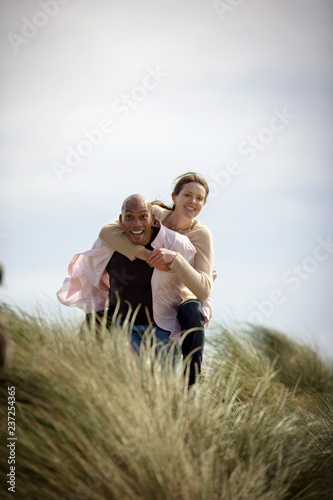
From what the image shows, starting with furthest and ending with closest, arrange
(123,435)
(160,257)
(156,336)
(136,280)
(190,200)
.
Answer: (190,200) → (136,280) → (156,336) → (160,257) → (123,435)

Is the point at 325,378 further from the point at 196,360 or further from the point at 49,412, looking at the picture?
the point at 49,412

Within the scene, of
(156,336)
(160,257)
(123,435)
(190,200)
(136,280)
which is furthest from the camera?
(190,200)

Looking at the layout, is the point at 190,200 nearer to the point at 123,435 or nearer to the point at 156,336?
the point at 156,336

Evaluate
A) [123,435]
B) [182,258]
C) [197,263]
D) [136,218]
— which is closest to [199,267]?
[197,263]

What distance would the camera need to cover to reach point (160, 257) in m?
4.00

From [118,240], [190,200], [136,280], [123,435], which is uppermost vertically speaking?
[190,200]

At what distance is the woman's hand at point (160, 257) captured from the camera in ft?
13.1

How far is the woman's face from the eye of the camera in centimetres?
443

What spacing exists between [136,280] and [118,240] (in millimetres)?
278

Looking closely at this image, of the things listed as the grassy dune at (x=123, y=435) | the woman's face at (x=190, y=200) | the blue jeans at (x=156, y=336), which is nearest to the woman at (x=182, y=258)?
the woman's face at (x=190, y=200)

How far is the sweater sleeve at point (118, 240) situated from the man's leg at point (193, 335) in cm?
48

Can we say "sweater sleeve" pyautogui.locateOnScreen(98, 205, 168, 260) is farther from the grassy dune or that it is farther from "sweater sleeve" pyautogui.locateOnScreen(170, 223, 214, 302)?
the grassy dune

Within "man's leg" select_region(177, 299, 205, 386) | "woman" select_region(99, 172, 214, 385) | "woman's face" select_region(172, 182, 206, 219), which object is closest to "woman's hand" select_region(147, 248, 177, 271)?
"woman" select_region(99, 172, 214, 385)

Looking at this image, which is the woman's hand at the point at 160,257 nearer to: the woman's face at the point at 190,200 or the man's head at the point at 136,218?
the man's head at the point at 136,218
